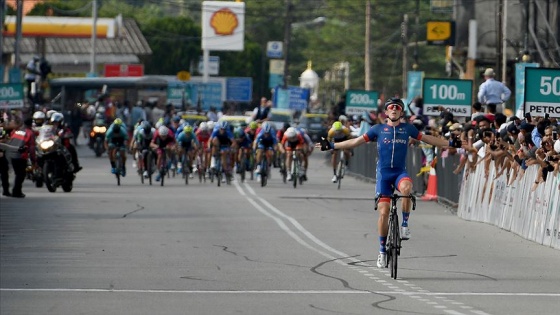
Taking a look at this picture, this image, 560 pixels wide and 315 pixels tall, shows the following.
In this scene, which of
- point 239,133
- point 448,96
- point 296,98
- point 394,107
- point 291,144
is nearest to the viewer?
point 394,107

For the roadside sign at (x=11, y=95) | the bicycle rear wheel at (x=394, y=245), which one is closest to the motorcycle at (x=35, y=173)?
the roadside sign at (x=11, y=95)

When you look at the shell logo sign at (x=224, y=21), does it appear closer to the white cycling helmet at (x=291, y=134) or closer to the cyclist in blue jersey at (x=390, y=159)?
the white cycling helmet at (x=291, y=134)

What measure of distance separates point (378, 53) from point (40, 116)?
7444cm

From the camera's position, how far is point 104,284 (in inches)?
623

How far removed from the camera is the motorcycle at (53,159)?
3447cm

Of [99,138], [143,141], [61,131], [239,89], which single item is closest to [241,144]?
[143,141]

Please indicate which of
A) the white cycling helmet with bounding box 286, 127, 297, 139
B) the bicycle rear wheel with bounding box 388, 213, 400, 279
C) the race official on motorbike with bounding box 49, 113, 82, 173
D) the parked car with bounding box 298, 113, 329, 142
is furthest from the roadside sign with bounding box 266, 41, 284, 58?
the bicycle rear wheel with bounding box 388, 213, 400, 279

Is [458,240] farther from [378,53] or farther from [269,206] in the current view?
[378,53]

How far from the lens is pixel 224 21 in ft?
336

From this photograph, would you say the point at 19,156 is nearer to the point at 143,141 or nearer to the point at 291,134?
the point at 143,141

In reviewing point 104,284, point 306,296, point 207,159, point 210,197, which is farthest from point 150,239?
point 207,159

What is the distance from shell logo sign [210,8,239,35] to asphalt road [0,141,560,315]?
7076cm

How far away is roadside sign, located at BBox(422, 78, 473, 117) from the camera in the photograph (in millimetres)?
34062

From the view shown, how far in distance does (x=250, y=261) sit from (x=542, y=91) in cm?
662
